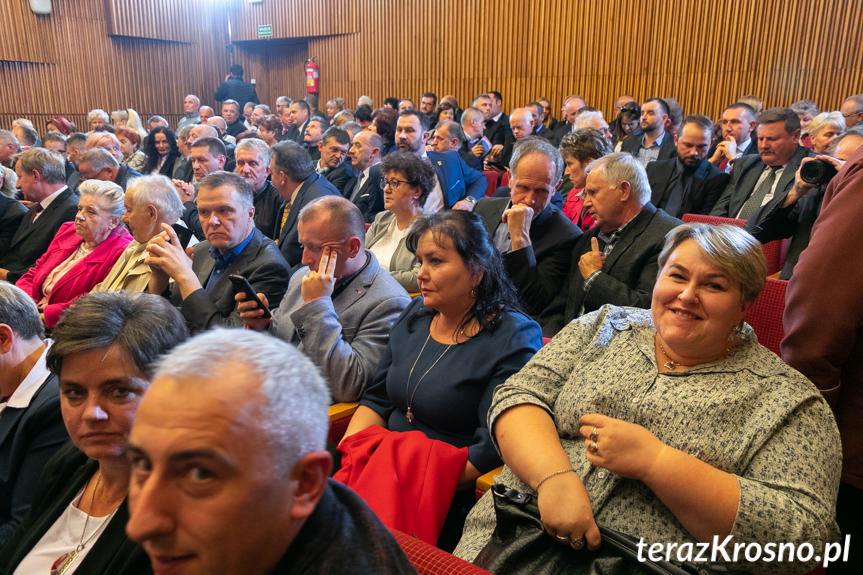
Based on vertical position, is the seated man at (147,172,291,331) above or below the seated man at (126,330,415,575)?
below

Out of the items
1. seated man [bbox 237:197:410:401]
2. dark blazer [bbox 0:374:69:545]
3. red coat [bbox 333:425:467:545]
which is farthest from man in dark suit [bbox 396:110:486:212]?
dark blazer [bbox 0:374:69:545]

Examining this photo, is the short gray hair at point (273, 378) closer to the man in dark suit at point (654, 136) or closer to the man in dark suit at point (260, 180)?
the man in dark suit at point (260, 180)

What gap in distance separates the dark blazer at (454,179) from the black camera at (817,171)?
2.56 meters

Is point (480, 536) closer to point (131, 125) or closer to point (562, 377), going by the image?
point (562, 377)

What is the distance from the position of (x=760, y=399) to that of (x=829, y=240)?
0.43 metres

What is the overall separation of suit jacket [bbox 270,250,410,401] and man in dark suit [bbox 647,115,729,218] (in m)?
2.64

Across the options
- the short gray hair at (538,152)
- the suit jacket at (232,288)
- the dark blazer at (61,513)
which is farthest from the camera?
the short gray hair at (538,152)

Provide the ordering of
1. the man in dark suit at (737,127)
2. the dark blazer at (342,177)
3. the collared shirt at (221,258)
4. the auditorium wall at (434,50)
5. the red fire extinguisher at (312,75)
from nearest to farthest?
the collared shirt at (221,258) < the man in dark suit at (737,127) < the dark blazer at (342,177) < the auditorium wall at (434,50) < the red fire extinguisher at (312,75)

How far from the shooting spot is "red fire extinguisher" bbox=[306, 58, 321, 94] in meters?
13.4

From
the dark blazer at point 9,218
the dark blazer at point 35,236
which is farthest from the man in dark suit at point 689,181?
the dark blazer at point 9,218

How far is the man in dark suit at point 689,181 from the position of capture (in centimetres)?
441

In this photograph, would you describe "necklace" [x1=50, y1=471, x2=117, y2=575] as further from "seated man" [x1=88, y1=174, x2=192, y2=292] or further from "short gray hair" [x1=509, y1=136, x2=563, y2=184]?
"short gray hair" [x1=509, y1=136, x2=563, y2=184]

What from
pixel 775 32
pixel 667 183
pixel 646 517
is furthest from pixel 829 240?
pixel 775 32

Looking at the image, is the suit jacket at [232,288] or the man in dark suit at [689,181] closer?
the suit jacket at [232,288]
